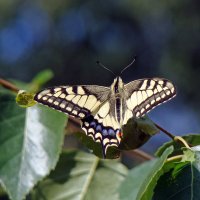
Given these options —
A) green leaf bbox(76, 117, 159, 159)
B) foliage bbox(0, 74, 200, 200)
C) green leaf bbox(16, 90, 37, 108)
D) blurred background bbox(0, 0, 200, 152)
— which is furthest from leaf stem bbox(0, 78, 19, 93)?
blurred background bbox(0, 0, 200, 152)

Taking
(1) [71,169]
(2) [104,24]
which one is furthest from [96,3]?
(1) [71,169]

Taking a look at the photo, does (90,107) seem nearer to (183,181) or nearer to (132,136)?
(132,136)

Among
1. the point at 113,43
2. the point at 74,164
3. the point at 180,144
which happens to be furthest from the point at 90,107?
the point at 113,43

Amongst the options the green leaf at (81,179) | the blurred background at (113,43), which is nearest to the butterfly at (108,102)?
the green leaf at (81,179)

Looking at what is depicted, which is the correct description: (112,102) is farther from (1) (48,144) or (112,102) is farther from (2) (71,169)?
(2) (71,169)

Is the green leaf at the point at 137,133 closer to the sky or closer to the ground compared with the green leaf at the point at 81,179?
closer to the sky

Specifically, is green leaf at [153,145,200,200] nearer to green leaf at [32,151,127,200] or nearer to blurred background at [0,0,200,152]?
green leaf at [32,151,127,200]

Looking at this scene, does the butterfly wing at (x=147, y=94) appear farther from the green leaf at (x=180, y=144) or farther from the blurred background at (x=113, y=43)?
the blurred background at (x=113, y=43)
